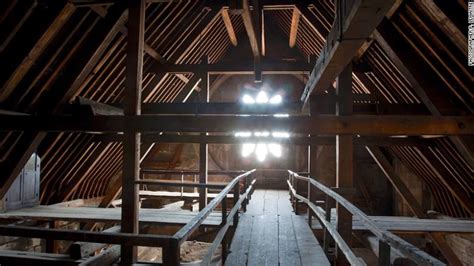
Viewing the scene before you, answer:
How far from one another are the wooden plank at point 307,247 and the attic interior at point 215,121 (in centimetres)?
5

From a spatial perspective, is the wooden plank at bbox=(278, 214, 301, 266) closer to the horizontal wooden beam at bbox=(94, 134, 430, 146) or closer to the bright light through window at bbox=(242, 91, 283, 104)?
the horizontal wooden beam at bbox=(94, 134, 430, 146)

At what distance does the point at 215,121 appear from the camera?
198 inches

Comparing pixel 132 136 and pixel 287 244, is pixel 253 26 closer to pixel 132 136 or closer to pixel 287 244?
pixel 132 136

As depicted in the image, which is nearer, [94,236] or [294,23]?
[94,236]

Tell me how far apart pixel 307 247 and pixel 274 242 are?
0.52m

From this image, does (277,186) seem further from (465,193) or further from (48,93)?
(48,93)

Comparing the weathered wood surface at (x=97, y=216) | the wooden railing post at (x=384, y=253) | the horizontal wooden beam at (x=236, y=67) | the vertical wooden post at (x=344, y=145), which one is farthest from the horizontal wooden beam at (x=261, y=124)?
the horizontal wooden beam at (x=236, y=67)

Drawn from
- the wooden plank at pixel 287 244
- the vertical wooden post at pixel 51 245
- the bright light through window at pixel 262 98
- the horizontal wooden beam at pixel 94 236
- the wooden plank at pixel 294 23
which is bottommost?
the vertical wooden post at pixel 51 245

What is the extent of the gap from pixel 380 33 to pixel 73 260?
5757 millimetres

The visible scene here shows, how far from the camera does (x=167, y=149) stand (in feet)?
49.8

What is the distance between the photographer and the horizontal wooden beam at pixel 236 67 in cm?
860

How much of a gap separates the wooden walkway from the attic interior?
0.13 feet

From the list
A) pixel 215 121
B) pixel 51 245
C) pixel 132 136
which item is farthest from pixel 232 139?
pixel 51 245

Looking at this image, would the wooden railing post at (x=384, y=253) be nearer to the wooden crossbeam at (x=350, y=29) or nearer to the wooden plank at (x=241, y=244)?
the wooden crossbeam at (x=350, y=29)
